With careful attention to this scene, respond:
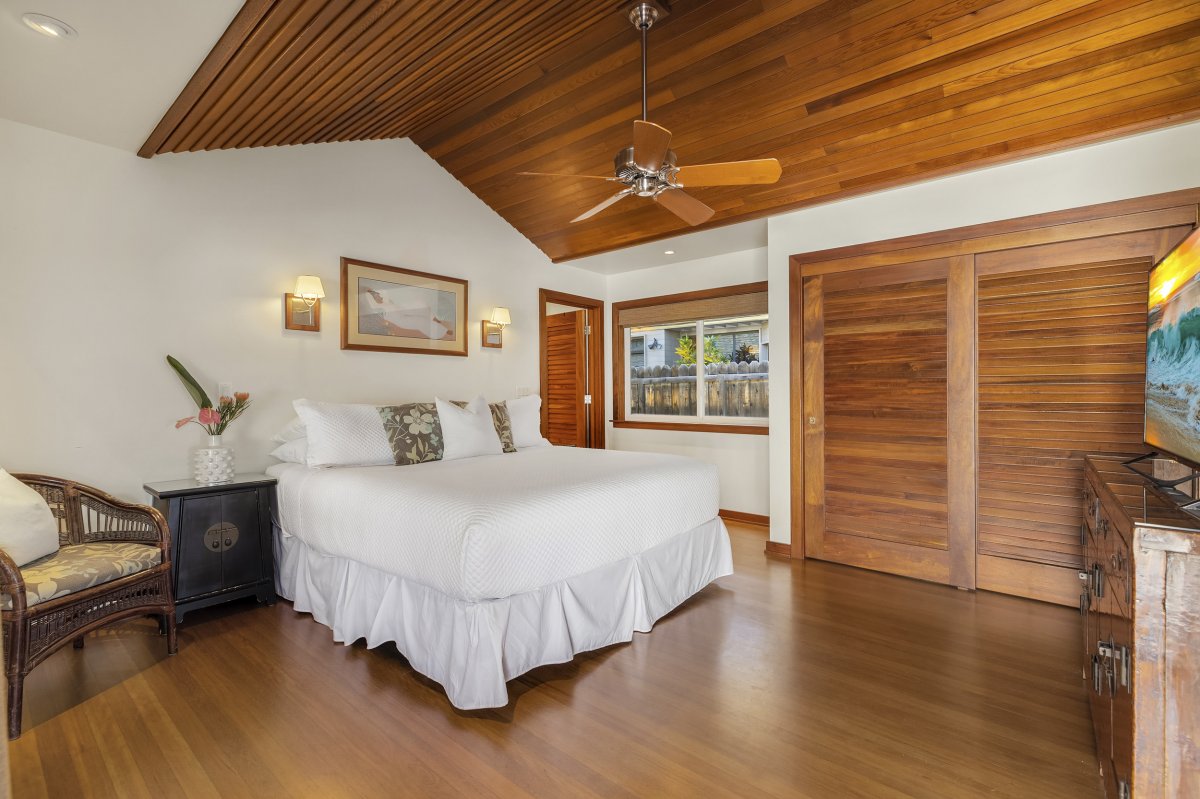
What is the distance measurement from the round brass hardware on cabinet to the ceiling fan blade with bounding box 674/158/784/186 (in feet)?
9.23

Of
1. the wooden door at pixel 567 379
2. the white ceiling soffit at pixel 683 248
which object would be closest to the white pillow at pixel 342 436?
the wooden door at pixel 567 379

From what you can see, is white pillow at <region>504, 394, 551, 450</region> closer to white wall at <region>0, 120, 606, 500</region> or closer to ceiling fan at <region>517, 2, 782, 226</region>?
white wall at <region>0, 120, 606, 500</region>

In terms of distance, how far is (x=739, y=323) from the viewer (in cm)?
515

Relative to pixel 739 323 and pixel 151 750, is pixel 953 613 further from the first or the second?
pixel 151 750

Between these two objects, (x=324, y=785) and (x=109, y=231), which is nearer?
(x=324, y=785)

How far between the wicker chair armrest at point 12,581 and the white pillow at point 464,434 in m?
1.88

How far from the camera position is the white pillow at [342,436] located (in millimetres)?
3117

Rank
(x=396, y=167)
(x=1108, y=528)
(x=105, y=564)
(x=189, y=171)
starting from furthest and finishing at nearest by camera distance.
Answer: (x=396, y=167) < (x=189, y=171) < (x=105, y=564) < (x=1108, y=528)


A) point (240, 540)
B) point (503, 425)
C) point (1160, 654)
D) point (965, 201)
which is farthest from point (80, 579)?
point (965, 201)

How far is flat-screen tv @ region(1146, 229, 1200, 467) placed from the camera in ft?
4.71

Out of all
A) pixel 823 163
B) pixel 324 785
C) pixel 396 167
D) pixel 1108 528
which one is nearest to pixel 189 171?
pixel 396 167

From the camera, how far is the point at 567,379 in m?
6.21

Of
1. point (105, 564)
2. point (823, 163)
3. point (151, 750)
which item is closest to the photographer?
point (151, 750)

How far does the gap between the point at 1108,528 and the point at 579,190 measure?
3582mm
